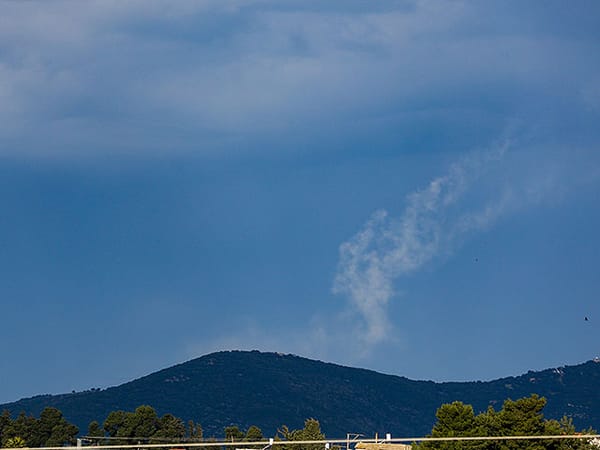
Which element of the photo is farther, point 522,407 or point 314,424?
point 314,424

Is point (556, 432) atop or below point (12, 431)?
below

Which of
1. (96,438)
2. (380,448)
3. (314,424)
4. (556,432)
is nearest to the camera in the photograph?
(556,432)

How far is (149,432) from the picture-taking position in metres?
144

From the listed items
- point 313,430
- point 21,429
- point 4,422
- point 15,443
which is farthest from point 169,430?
point 15,443

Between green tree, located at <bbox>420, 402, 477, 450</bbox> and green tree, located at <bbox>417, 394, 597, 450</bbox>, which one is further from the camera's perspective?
green tree, located at <bbox>420, 402, 477, 450</bbox>

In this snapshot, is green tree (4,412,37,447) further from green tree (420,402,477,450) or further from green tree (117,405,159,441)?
green tree (420,402,477,450)

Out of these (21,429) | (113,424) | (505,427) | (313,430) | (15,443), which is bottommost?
(505,427)

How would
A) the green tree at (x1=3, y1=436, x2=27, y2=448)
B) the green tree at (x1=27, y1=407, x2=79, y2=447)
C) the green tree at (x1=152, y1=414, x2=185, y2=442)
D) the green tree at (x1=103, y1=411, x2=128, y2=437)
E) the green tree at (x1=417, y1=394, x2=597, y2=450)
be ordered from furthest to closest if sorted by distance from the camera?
the green tree at (x1=103, y1=411, x2=128, y2=437) → the green tree at (x1=152, y1=414, x2=185, y2=442) → the green tree at (x1=27, y1=407, x2=79, y2=447) → the green tree at (x1=3, y1=436, x2=27, y2=448) → the green tree at (x1=417, y1=394, x2=597, y2=450)

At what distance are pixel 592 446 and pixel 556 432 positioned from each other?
4.66m

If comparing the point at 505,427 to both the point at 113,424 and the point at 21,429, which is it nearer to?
the point at 113,424

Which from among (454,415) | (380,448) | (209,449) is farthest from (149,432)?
(454,415)

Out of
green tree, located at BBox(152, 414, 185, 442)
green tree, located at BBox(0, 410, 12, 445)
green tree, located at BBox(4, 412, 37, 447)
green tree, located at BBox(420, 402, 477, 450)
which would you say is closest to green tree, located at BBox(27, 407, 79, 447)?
green tree, located at BBox(4, 412, 37, 447)

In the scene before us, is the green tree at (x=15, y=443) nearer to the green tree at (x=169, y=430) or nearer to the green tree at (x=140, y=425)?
the green tree at (x=140, y=425)

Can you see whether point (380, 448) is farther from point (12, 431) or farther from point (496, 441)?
point (12, 431)
